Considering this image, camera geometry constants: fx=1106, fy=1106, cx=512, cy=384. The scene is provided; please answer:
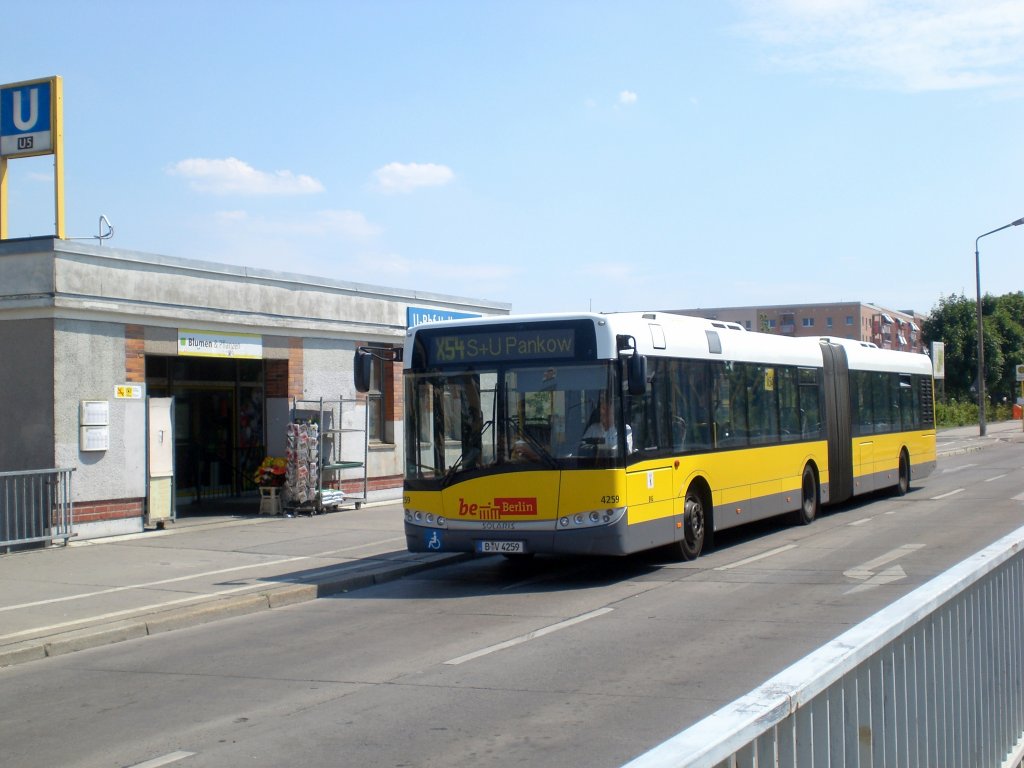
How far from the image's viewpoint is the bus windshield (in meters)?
12.3

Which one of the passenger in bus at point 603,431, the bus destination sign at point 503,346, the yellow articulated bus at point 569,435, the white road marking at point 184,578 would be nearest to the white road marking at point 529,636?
the yellow articulated bus at point 569,435

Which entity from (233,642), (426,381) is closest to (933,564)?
(426,381)

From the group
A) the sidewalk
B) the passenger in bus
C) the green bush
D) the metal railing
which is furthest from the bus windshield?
the green bush

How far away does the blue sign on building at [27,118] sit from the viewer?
1850 cm

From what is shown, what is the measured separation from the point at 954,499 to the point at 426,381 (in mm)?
13541

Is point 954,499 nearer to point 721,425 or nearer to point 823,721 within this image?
point 721,425

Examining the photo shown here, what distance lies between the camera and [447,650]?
929 centimetres

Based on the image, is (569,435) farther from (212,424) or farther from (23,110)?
(212,424)

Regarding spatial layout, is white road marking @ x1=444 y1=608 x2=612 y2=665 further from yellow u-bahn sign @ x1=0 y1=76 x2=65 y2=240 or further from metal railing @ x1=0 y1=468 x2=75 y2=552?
yellow u-bahn sign @ x1=0 y1=76 x2=65 y2=240

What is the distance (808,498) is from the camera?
60.9 feet

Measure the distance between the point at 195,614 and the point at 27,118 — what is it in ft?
Result: 36.7

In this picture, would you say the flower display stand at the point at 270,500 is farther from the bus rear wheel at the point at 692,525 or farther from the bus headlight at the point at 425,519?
the bus rear wheel at the point at 692,525

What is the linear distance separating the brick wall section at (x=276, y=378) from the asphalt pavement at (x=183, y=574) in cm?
254

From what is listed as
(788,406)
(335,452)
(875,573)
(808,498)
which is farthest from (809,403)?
(335,452)
